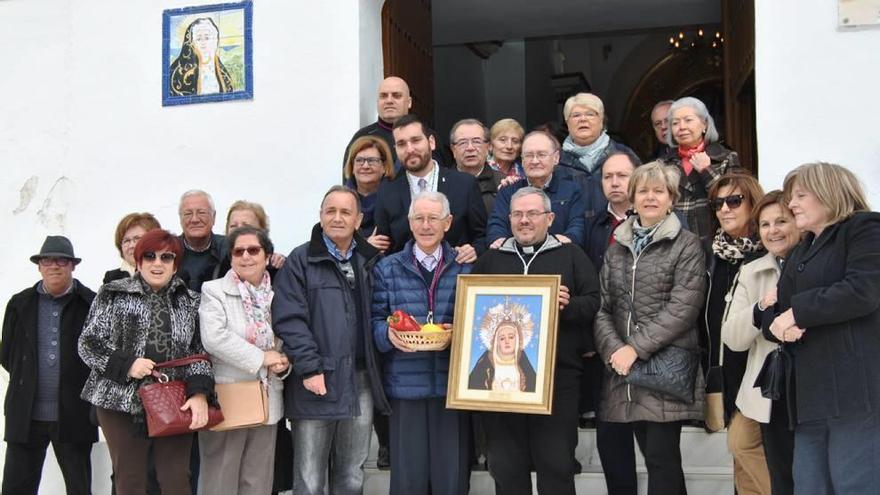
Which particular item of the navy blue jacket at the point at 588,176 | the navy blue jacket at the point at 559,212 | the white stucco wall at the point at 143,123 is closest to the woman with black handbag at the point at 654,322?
the navy blue jacket at the point at 559,212

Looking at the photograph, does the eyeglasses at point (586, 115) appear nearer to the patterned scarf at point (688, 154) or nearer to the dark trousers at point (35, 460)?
the patterned scarf at point (688, 154)

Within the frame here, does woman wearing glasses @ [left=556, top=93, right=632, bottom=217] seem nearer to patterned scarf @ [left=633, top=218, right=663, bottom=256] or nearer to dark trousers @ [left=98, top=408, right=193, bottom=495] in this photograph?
patterned scarf @ [left=633, top=218, right=663, bottom=256]

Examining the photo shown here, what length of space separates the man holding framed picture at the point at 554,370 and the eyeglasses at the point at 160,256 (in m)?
1.66

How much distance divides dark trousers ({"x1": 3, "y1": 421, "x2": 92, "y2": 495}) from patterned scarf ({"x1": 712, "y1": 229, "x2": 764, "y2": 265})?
3974 millimetres

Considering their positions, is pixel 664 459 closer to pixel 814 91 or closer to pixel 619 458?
pixel 619 458

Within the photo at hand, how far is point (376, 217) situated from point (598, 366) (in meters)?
1.63

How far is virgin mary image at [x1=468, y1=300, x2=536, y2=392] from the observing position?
4.30m

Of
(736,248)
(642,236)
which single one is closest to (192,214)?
(642,236)

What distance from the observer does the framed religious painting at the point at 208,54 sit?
21.9 feet

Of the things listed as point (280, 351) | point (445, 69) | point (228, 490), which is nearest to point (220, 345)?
point (280, 351)

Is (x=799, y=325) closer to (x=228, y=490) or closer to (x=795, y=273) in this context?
(x=795, y=273)

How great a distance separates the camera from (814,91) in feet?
19.2

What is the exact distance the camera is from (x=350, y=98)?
255 inches

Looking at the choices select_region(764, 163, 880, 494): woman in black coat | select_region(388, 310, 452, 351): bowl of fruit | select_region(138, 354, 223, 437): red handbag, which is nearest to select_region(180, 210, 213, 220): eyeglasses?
select_region(138, 354, 223, 437): red handbag
